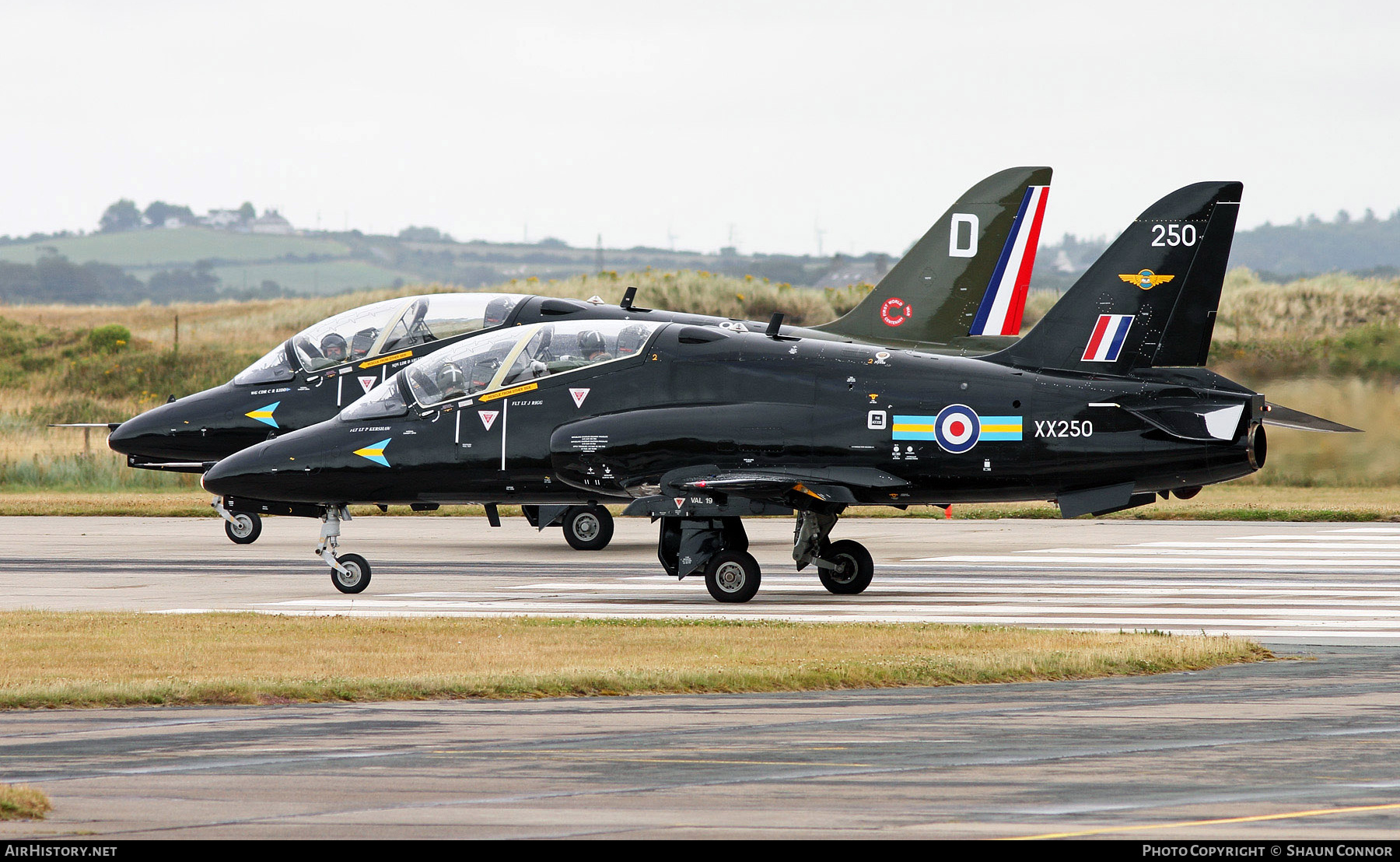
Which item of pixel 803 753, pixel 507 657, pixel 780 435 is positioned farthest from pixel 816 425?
pixel 803 753

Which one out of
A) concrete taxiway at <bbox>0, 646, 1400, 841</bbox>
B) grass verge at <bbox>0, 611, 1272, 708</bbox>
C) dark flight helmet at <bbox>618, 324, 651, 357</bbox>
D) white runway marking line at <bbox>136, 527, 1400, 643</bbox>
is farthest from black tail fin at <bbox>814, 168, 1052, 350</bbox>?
concrete taxiway at <bbox>0, 646, 1400, 841</bbox>

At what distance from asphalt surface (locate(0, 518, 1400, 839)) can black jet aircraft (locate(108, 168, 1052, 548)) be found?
5699 millimetres

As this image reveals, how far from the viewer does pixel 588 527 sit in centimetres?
2283

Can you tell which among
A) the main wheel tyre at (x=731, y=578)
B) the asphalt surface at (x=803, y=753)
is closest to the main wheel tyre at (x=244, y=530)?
the asphalt surface at (x=803, y=753)

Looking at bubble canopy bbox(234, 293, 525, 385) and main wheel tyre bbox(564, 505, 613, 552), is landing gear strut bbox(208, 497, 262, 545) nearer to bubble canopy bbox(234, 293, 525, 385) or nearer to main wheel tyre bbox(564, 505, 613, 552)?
bubble canopy bbox(234, 293, 525, 385)

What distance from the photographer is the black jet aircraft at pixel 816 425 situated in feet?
53.5

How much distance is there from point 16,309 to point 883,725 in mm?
69809

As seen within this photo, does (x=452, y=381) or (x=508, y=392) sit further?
(x=452, y=381)

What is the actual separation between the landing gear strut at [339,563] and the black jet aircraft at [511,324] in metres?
4.04

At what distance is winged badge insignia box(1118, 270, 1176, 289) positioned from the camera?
16.9 m

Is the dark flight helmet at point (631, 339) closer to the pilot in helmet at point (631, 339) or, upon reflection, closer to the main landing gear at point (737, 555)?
the pilot in helmet at point (631, 339)

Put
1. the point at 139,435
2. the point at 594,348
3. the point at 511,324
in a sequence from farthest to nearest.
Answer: the point at 139,435
the point at 511,324
the point at 594,348

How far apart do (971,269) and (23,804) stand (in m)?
19.3

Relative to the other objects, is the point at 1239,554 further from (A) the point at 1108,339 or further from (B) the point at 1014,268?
(A) the point at 1108,339
